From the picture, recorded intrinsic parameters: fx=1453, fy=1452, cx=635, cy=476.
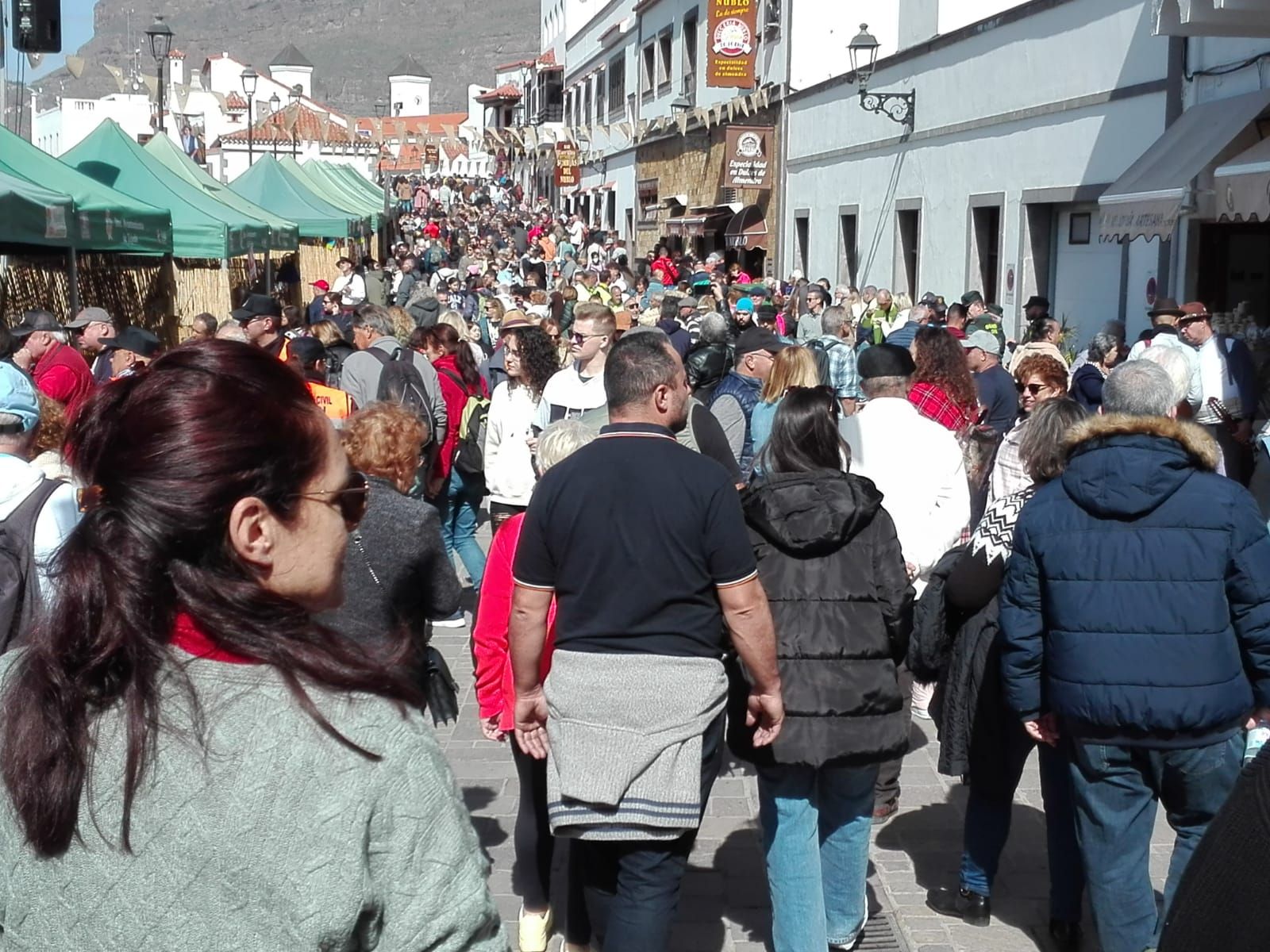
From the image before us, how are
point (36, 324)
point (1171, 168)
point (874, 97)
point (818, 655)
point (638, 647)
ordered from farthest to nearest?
point (874, 97)
point (1171, 168)
point (36, 324)
point (818, 655)
point (638, 647)

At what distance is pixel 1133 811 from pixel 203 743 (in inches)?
118

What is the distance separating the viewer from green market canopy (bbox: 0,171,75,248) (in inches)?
383

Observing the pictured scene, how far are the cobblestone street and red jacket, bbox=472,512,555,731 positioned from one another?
77 centimetres

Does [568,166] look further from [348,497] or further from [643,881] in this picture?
[348,497]

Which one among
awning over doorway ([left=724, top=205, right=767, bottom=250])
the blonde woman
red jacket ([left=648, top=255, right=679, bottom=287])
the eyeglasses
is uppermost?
awning over doorway ([left=724, top=205, right=767, bottom=250])

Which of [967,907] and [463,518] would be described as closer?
[967,907]

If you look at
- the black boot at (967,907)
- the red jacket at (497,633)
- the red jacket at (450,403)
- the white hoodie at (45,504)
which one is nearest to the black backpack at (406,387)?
the red jacket at (450,403)

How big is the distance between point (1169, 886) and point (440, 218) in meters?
54.0

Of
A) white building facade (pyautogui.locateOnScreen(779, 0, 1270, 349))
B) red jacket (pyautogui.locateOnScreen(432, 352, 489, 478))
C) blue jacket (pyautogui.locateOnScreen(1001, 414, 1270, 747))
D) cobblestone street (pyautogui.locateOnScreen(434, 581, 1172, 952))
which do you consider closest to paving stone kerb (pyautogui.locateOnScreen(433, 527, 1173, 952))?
cobblestone street (pyautogui.locateOnScreen(434, 581, 1172, 952))

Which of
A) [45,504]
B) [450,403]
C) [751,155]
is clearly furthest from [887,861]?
[751,155]

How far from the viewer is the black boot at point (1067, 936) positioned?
4.45m

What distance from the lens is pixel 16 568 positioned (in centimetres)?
396

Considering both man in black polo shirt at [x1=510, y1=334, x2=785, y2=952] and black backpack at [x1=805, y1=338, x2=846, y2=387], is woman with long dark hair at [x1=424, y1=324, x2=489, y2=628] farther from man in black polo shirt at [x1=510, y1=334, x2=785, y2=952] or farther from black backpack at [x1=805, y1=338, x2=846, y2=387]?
man in black polo shirt at [x1=510, y1=334, x2=785, y2=952]

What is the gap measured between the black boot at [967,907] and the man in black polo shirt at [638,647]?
143cm
